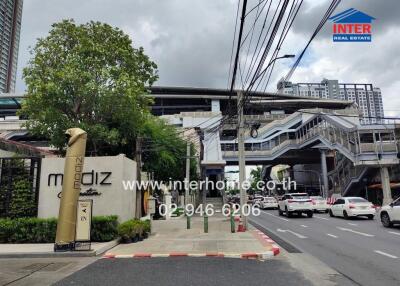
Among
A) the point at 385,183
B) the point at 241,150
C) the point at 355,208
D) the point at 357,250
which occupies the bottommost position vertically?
the point at 357,250

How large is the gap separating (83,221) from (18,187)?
14.1 feet

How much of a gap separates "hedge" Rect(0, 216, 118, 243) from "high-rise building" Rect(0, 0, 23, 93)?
46.7ft

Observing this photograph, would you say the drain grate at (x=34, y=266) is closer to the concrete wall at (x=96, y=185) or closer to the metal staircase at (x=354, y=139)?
the concrete wall at (x=96, y=185)

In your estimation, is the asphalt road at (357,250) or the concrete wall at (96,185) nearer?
the asphalt road at (357,250)

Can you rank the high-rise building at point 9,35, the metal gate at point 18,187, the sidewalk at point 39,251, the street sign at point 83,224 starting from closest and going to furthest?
1. the sidewalk at point 39,251
2. the street sign at point 83,224
3. the metal gate at point 18,187
4. the high-rise building at point 9,35

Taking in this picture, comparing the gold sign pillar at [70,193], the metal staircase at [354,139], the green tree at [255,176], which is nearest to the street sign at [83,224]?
the gold sign pillar at [70,193]

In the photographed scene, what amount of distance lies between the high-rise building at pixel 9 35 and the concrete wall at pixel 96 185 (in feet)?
40.5

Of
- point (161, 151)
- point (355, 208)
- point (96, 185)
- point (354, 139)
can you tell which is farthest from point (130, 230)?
point (354, 139)

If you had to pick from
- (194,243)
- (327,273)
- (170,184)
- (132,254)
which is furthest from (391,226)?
(170,184)

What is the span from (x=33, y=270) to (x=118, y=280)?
2813 millimetres

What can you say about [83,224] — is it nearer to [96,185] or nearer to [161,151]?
[96,185]

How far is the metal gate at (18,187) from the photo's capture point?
15.2m

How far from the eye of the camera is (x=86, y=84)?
1855cm

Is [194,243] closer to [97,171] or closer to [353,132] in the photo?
[97,171]
